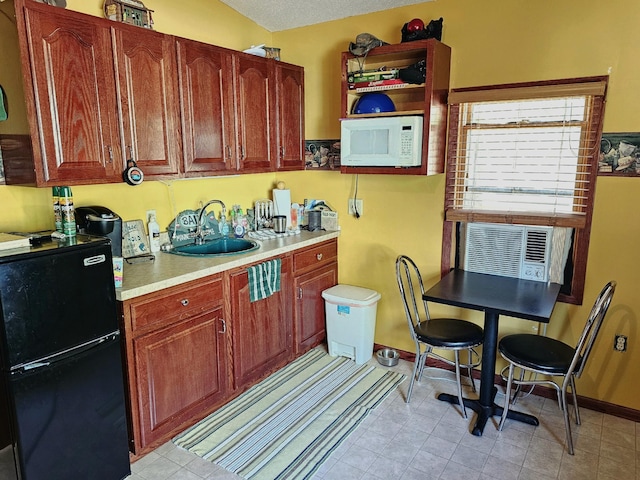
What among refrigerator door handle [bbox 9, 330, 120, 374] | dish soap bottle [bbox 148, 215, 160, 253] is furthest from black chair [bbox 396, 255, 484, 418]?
refrigerator door handle [bbox 9, 330, 120, 374]

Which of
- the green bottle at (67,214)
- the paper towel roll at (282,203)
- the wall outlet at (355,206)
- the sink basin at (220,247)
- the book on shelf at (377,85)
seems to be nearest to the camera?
the green bottle at (67,214)

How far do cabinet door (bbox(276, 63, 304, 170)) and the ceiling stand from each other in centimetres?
35

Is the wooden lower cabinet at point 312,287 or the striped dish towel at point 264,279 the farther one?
the wooden lower cabinet at point 312,287

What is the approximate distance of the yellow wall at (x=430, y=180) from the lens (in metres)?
2.43

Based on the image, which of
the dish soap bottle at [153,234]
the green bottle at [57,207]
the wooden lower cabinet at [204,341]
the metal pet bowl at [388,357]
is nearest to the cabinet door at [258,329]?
the wooden lower cabinet at [204,341]

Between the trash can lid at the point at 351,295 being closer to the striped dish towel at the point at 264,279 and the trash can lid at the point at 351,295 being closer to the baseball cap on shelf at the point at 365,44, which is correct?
the striped dish towel at the point at 264,279

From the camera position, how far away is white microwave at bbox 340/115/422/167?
9.05 feet

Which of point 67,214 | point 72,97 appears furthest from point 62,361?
point 72,97

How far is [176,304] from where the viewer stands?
231 cm

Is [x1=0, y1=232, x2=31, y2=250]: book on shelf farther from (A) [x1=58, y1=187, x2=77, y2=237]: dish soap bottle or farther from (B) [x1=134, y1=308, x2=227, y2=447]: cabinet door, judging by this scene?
(B) [x1=134, y1=308, x2=227, y2=447]: cabinet door

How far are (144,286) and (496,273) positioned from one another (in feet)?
7.03

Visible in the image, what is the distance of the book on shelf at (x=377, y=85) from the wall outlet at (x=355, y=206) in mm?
821

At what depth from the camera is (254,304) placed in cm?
283

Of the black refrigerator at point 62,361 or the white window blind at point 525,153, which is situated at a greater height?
the white window blind at point 525,153
